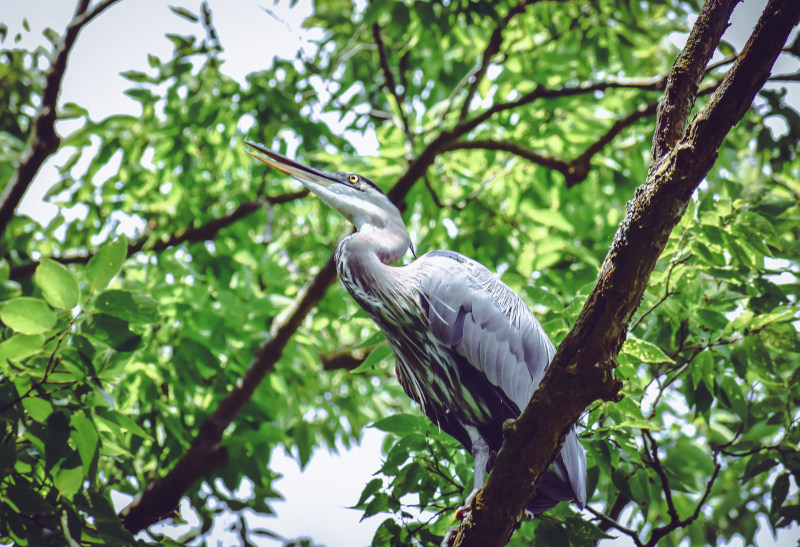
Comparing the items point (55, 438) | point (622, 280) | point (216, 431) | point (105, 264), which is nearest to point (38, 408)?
point (55, 438)

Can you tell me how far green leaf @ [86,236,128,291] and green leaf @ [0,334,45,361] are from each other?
275 millimetres

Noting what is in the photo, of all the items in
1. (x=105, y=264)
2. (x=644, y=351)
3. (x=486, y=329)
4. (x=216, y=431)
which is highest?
(x=644, y=351)

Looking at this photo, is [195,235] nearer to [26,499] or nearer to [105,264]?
[105,264]

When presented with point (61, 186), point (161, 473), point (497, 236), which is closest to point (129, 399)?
point (161, 473)

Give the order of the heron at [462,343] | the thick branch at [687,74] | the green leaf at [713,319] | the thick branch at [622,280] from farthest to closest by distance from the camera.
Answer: the heron at [462,343]
the green leaf at [713,319]
the thick branch at [687,74]
the thick branch at [622,280]

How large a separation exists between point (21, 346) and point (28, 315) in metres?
0.13

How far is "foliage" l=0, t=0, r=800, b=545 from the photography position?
8.07 feet

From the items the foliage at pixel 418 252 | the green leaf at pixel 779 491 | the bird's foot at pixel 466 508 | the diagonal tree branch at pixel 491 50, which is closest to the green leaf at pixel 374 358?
the foliage at pixel 418 252

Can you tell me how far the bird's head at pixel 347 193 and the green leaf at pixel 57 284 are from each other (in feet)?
4.56

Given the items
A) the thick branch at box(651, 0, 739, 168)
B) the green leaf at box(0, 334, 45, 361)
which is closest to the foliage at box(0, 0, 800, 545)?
the green leaf at box(0, 334, 45, 361)

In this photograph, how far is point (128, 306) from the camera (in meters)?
2.45

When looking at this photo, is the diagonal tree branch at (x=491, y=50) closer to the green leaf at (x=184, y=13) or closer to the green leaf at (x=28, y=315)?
the green leaf at (x=184, y=13)

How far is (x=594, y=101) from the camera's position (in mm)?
5305

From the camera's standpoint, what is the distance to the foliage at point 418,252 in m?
2.46
